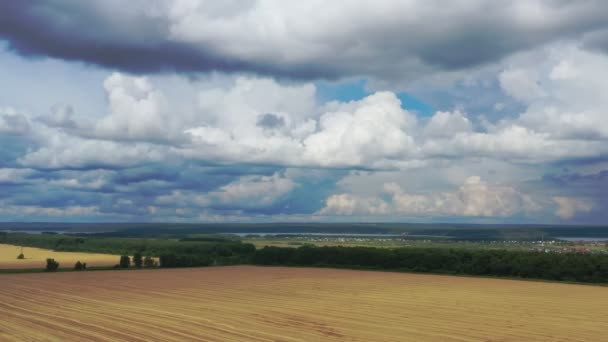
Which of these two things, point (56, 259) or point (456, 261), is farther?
point (56, 259)

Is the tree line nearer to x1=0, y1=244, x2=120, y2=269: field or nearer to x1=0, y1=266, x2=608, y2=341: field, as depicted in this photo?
x1=0, y1=266, x2=608, y2=341: field

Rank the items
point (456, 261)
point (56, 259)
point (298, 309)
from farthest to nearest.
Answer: point (56, 259) < point (456, 261) < point (298, 309)

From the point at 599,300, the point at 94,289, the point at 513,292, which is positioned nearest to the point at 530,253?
the point at 513,292

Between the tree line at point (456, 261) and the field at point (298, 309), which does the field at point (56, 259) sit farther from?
the tree line at point (456, 261)

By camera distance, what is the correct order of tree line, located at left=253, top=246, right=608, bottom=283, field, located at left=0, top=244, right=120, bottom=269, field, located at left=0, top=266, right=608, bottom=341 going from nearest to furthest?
1. field, located at left=0, top=266, right=608, bottom=341
2. tree line, located at left=253, top=246, right=608, bottom=283
3. field, located at left=0, top=244, right=120, bottom=269

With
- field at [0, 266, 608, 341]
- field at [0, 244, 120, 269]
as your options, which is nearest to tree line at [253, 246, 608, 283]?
field at [0, 266, 608, 341]

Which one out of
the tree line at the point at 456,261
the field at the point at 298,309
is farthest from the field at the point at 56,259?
the tree line at the point at 456,261

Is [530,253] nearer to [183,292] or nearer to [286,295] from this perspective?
[286,295]

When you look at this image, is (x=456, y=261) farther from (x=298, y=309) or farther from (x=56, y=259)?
(x=56, y=259)

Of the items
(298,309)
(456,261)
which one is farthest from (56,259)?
(298,309)
